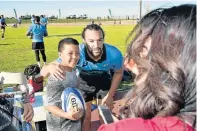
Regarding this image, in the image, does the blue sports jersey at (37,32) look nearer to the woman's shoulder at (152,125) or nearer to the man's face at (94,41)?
the man's face at (94,41)

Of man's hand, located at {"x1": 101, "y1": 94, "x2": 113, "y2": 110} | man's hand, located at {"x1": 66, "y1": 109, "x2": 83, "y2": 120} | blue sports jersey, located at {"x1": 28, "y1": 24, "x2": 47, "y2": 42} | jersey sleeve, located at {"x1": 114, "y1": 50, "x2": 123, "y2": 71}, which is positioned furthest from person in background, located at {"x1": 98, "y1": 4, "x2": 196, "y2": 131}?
blue sports jersey, located at {"x1": 28, "y1": 24, "x2": 47, "y2": 42}

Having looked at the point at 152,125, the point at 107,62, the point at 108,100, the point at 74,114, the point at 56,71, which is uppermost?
the point at 152,125

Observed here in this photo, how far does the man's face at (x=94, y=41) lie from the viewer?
4215mm

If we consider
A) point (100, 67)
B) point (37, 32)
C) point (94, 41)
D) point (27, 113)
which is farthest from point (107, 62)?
point (37, 32)

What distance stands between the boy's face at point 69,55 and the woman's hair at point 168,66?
2.16m

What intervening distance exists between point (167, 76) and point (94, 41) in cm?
314

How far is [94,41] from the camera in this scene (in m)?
4.22

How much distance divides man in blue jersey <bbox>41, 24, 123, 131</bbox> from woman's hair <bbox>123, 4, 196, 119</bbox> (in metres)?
3.01

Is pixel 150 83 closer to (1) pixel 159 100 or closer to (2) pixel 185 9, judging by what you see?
(1) pixel 159 100

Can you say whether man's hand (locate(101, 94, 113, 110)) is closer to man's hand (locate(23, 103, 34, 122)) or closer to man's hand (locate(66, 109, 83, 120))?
man's hand (locate(66, 109, 83, 120))

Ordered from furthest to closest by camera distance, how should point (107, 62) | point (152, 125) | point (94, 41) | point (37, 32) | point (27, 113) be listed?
point (37, 32)
point (107, 62)
point (94, 41)
point (27, 113)
point (152, 125)

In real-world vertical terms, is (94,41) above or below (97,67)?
above

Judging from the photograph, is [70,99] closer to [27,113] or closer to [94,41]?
[27,113]

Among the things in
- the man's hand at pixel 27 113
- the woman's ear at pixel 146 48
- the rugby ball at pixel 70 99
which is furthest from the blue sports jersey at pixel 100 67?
the woman's ear at pixel 146 48
